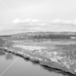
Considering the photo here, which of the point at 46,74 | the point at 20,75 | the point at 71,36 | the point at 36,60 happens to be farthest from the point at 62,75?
the point at 71,36

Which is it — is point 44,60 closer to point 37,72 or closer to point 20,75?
point 37,72

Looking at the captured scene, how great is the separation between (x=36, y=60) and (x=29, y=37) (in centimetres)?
5923

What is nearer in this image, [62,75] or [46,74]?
[62,75]

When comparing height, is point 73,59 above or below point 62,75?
above

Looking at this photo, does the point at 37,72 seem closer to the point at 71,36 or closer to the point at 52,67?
the point at 52,67

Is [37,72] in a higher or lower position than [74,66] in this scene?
lower

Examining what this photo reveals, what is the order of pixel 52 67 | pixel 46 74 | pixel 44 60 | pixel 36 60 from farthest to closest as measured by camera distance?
pixel 36 60 → pixel 44 60 → pixel 52 67 → pixel 46 74

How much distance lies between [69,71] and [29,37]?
2681 inches

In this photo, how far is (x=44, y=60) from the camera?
86.7 ft

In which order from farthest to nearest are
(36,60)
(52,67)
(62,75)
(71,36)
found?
(71,36) < (36,60) < (52,67) < (62,75)

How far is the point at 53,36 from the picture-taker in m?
83.0

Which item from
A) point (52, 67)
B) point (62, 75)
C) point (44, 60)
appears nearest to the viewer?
point (62, 75)

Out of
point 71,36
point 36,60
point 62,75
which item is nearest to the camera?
point 62,75

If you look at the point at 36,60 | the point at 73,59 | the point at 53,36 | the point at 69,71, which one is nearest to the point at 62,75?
the point at 69,71
